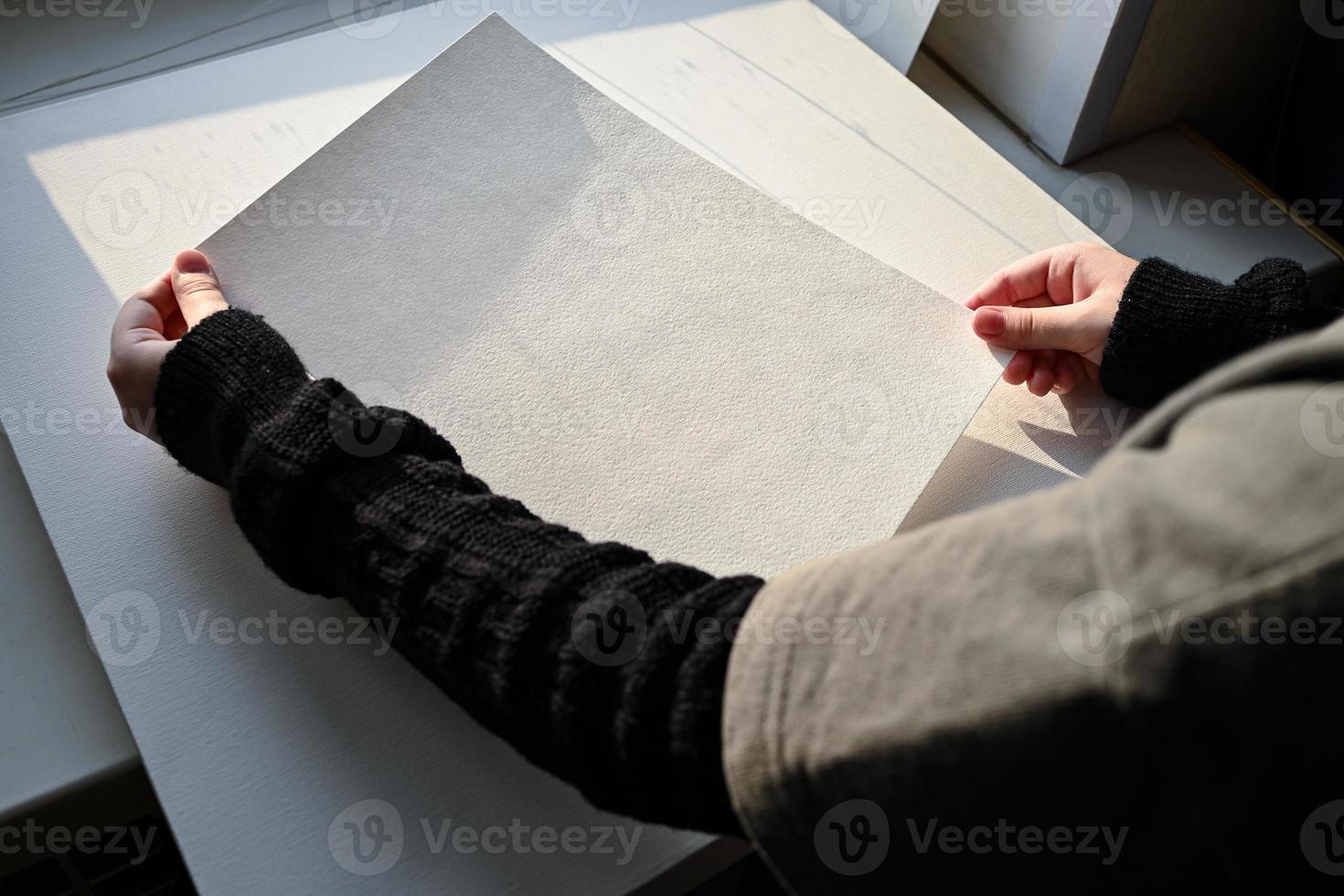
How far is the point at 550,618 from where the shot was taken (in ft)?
1.85

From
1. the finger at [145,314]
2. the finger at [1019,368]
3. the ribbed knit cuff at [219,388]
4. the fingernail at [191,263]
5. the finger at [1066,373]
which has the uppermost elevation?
the fingernail at [191,263]

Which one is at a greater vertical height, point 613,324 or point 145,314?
point 145,314

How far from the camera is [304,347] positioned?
31.1 inches

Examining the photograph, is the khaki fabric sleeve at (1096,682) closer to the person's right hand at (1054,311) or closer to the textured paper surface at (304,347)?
the textured paper surface at (304,347)

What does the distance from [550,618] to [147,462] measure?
1.20 ft

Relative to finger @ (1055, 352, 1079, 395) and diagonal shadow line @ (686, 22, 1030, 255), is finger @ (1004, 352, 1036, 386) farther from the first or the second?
diagonal shadow line @ (686, 22, 1030, 255)

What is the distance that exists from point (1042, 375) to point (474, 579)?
49 cm

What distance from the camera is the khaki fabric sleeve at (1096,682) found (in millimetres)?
361

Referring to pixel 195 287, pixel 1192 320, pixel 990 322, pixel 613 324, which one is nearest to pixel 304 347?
pixel 195 287

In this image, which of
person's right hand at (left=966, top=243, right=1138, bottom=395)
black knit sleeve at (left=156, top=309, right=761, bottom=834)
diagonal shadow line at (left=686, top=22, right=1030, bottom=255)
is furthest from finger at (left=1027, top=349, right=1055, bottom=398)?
black knit sleeve at (left=156, top=309, right=761, bottom=834)

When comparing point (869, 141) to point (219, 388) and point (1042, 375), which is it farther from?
point (219, 388)

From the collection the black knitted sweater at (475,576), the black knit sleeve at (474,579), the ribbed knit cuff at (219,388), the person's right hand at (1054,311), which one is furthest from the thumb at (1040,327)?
the ribbed knit cuff at (219,388)

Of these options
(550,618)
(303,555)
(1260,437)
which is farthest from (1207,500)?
(303,555)

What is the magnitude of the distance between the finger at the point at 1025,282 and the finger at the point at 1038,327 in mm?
37
